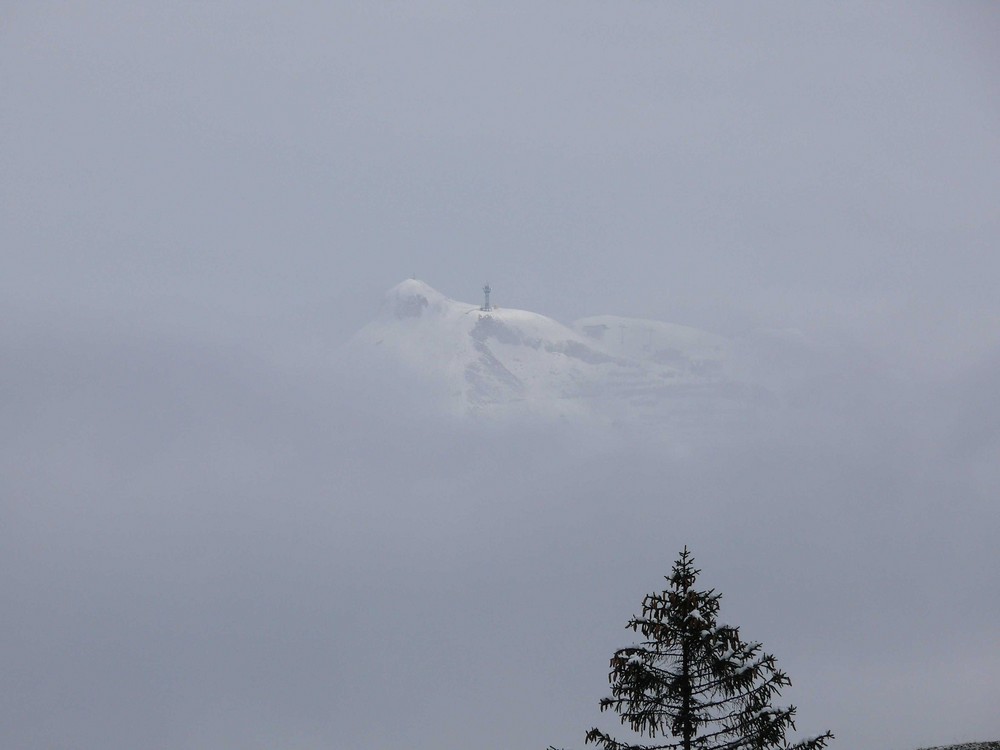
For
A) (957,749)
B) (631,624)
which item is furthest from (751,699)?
(957,749)

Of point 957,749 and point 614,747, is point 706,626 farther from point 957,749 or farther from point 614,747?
point 957,749

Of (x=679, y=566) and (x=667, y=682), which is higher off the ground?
(x=679, y=566)

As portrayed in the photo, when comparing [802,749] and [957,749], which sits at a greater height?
[957,749]

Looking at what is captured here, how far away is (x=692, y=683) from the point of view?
776 inches

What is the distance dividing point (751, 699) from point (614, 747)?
7.87ft

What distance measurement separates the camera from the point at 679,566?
20047mm

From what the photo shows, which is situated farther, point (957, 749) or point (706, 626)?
point (957, 749)

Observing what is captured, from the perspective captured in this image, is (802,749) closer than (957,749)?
Yes

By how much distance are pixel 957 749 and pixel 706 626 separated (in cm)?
2193

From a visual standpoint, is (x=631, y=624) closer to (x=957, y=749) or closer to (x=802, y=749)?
(x=802, y=749)

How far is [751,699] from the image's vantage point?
19.4 m

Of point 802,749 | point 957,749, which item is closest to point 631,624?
point 802,749

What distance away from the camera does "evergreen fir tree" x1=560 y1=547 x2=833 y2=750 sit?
1933 cm

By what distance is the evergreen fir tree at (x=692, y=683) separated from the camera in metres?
19.3
